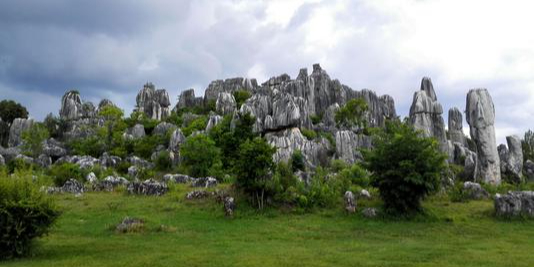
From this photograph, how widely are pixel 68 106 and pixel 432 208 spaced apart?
70293mm

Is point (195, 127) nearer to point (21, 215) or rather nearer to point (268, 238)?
point (268, 238)

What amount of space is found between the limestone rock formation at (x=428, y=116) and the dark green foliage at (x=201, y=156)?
2190 cm

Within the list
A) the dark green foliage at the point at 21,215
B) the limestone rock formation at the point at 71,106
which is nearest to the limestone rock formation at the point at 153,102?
the limestone rock formation at the point at 71,106

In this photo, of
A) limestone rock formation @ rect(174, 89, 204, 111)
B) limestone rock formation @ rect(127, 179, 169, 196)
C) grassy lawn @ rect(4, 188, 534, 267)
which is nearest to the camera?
grassy lawn @ rect(4, 188, 534, 267)

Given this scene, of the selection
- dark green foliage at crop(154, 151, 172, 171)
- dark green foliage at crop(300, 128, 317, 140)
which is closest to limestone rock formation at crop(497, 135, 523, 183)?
dark green foliage at crop(300, 128, 317, 140)

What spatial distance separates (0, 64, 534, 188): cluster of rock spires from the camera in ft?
122

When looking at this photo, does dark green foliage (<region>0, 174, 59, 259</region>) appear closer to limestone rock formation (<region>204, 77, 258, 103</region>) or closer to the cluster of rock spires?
the cluster of rock spires

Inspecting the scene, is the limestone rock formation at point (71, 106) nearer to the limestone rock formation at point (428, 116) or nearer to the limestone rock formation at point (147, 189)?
the limestone rock formation at point (428, 116)

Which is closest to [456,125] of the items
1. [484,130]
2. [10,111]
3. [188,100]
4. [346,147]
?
[346,147]

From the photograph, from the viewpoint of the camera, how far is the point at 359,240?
2050 cm

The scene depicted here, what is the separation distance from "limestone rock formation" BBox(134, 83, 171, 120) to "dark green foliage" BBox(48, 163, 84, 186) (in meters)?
47.5

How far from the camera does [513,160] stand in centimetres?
4581

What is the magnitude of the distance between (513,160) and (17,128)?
64.6 m

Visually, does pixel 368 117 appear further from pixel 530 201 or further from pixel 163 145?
pixel 530 201
